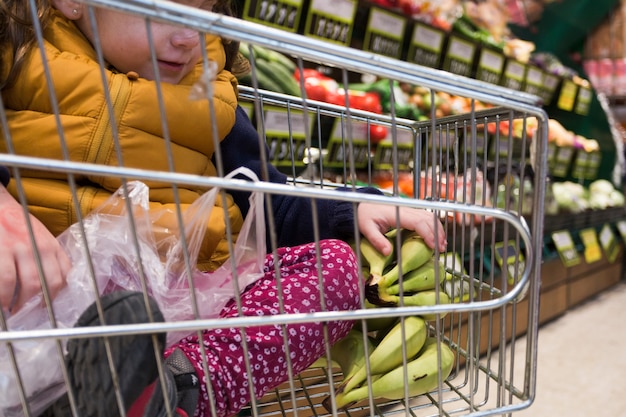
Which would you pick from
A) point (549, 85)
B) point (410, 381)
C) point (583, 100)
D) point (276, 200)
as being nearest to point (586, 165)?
point (583, 100)

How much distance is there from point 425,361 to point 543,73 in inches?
96.6

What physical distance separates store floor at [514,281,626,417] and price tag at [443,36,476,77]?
1.21 meters

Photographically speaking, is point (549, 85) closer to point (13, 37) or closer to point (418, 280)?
point (418, 280)

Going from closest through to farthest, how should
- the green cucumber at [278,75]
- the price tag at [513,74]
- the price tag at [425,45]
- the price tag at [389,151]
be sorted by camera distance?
1. the green cucumber at [278,75]
2. the price tag at [389,151]
3. the price tag at [425,45]
4. the price tag at [513,74]

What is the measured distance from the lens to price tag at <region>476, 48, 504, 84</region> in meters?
2.27

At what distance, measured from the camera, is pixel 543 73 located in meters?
2.64

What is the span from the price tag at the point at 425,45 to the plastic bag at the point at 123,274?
152 centimetres

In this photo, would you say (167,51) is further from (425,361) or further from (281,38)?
(425,361)

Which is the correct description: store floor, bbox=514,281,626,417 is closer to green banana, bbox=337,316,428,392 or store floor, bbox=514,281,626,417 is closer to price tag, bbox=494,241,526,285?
price tag, bbox=494,241,526,285

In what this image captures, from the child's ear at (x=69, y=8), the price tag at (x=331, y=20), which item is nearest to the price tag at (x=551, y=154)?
the price tag at (x=331, y=20)

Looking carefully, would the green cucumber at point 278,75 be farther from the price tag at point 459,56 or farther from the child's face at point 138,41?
the price tag at point 459,56

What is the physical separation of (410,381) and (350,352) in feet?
0.38

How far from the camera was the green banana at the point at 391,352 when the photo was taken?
67 centimetres

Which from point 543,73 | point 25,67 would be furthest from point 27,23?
point 543,73
